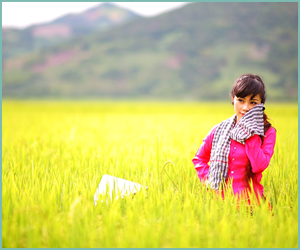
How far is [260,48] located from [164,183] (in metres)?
89.7

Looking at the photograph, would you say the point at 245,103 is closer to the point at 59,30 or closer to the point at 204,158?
the point at 204,158

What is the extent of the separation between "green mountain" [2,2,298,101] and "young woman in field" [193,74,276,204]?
54024 millimetres

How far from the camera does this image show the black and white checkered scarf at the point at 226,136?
1.88 metres

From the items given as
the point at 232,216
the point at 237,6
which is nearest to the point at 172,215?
the point at 232,216

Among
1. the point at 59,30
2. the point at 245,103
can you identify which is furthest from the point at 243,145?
the point at 59,30

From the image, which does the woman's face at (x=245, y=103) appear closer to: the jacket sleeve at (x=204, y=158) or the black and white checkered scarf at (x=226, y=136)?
the black and white checkered scarf at (x=226, y=136)

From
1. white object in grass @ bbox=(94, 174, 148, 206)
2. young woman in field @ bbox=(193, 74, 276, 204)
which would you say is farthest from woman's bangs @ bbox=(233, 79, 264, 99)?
white object in grass @ bbox=(94, 174, 148, 206)

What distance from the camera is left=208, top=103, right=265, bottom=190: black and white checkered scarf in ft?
6.17

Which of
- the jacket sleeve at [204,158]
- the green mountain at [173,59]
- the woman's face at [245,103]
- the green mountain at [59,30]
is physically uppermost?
the green mountain at [59,30]

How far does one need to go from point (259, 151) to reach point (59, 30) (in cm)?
14930

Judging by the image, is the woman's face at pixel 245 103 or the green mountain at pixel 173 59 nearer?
the woman's face at pixel 245 103

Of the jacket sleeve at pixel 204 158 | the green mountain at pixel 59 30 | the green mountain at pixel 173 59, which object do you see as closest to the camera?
the jacket sleeve at pixel 204 158

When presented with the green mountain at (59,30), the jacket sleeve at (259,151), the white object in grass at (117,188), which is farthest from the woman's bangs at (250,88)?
the green mountain at (59,30)

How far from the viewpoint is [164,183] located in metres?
2.15
